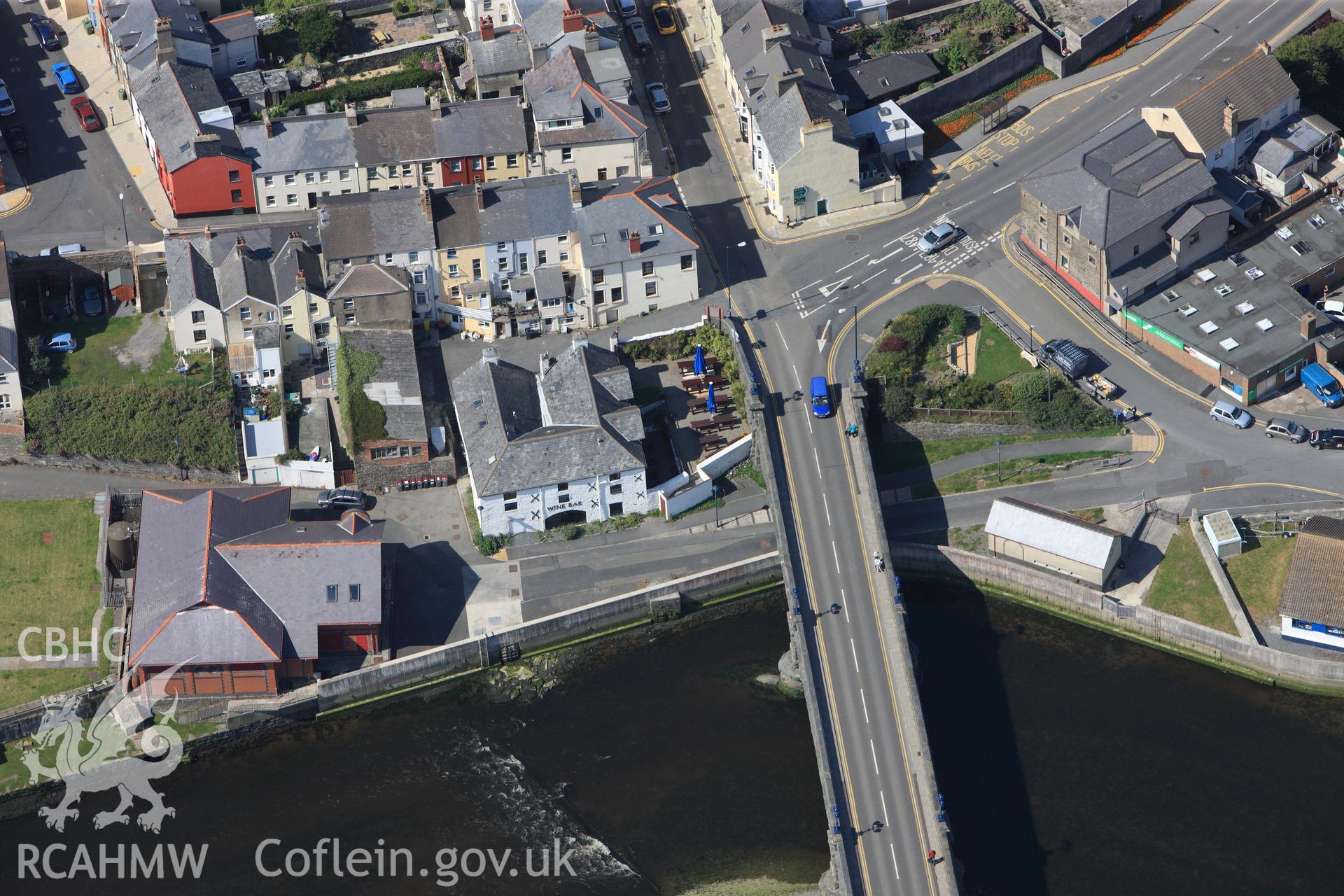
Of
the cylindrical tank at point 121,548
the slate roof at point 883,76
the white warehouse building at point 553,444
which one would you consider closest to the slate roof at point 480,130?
the white warehouse building at point 553,444

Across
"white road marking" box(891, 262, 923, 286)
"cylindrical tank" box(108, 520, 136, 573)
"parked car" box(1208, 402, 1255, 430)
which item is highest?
"white road marking" box(891, 262, 923, 286)

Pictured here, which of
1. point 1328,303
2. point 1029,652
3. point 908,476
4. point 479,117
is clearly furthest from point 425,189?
point 1328,303

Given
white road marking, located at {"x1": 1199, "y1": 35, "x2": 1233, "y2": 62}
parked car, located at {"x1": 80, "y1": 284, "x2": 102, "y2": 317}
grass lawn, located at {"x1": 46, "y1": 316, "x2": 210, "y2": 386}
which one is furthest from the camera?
white road marking, located at {"x1": 1199, "y1": 35, "x2": 1233, "y2": 62}

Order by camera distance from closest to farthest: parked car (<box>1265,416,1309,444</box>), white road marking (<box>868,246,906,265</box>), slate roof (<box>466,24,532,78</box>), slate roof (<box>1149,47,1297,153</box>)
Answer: parked car (<box>1265,416,1309,444</box>), slate roof (<box>1149,47,1297,153</box>), white road marking (<box>868,246,906,265</box>), slate roof (<box>466,24,532,78</box>)

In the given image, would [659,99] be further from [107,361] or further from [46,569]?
[46,569]

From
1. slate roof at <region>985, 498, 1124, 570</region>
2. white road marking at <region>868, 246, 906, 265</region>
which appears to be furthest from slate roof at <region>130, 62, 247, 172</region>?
slate roof at <region>985, 498, 1124, 570</region>

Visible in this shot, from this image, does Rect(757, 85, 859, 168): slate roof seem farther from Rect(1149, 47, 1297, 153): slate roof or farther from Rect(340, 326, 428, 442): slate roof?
Rect(340, 326, 428, 442): slate roof

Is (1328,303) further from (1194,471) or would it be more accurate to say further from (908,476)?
(908,476)

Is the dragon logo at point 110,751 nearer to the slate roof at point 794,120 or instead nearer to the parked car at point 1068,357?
the slate roof at point 794,120

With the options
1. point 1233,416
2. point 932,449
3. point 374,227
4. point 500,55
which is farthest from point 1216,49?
point 374,227
